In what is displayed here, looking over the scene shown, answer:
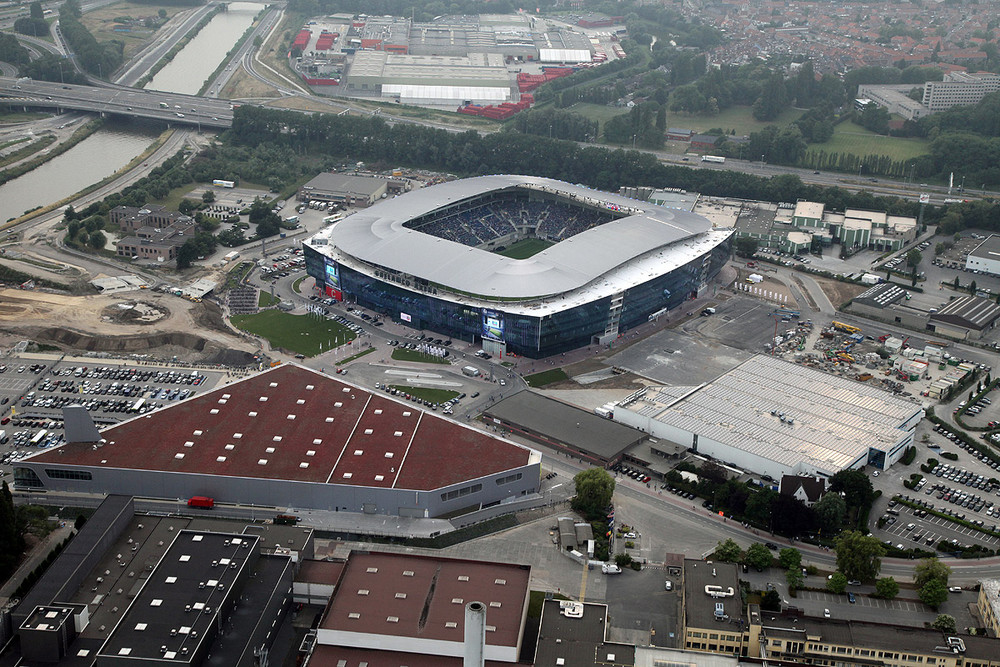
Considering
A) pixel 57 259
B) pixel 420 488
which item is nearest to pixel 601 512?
pixel 420 488

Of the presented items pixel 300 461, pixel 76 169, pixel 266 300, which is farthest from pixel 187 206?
pixel 300 461

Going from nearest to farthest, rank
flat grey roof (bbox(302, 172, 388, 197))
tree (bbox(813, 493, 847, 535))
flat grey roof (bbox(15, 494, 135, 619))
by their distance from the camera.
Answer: flat grey roof (bbox(15, 494, 135, 619)) < tree (bbox(813, 493, 847, 535)) < flat grey roof (bbox(302, 172, 388, 197))

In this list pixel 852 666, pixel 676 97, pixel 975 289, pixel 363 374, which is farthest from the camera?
pixel 676 97

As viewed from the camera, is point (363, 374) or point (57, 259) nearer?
point (363, 374)

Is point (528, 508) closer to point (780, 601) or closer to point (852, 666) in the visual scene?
point (780, 601)

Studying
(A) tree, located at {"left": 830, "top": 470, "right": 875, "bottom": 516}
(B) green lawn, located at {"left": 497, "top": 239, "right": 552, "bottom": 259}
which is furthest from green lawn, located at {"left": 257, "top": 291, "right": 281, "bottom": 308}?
(A) tree, located at {"left": 830, "top": 470, "right": 875, "bottom": 516}

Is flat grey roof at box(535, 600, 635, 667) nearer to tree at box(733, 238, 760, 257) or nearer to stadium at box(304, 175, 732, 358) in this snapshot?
stadium at box(304, 175, 732, 358)

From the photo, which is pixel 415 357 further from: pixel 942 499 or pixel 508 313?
pixel 942 499
